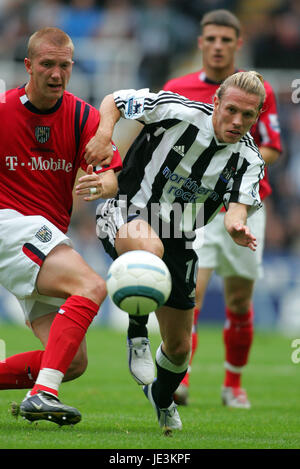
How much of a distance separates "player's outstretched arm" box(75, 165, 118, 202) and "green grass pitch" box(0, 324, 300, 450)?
135 centimetres

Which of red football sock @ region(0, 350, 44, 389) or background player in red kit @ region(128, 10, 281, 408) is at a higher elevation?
background player in red kit @ region(128, 10, 281, 408)

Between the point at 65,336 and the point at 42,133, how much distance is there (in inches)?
51.0

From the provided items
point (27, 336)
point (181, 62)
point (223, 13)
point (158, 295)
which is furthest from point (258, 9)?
point (158, 295)

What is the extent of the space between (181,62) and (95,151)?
1136cm

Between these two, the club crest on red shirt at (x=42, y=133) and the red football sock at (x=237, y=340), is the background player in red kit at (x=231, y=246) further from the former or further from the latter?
the club crest on red shirt at (x=42, y=133)

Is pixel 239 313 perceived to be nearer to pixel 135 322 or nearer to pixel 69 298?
pixel 135 322

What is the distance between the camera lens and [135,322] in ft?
17.6

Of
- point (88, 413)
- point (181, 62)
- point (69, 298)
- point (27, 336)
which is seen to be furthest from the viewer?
point (181, 62)

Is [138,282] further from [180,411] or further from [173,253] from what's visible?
[180,411]

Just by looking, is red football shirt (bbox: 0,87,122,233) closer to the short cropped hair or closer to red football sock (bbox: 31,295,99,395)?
red football sock (bbox: 31,295,99,395)

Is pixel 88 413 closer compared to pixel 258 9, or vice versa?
pixel 88 413

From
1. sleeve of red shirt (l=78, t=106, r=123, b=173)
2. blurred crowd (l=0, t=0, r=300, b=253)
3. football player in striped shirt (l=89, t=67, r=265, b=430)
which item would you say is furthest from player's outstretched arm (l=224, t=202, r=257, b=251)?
blurred crowd (l=0, t=0, r=300, b=253)

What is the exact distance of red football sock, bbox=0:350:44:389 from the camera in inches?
203

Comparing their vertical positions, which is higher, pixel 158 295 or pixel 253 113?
pixel 253 113
